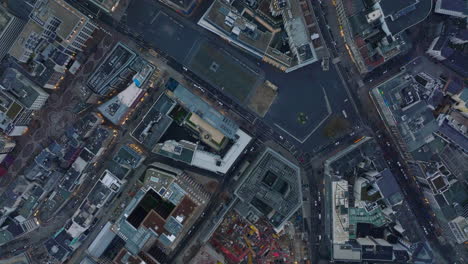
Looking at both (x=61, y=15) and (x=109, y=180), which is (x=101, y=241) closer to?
(x=109, y=180)

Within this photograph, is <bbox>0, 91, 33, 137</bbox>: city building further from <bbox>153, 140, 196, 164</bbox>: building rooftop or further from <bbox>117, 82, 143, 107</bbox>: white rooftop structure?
<bbox>153, 140, 196, 164</bbox>: building rooftop

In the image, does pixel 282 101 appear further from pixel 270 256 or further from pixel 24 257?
pixel 24 257

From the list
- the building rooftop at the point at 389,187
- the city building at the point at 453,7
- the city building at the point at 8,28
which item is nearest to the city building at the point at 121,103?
the city building at the point at 8,28

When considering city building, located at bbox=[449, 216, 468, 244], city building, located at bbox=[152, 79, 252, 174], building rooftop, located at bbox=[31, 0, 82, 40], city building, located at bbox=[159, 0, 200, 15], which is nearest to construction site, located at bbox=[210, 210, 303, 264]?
city building, located at bbox=[152, 79, 252, 174]

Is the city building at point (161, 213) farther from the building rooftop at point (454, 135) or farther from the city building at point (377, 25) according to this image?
the building rooftop at point (454, 135)

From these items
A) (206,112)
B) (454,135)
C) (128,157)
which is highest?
(454,135)

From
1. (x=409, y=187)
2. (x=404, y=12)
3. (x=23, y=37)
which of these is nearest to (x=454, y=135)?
(x=409, y=187)
